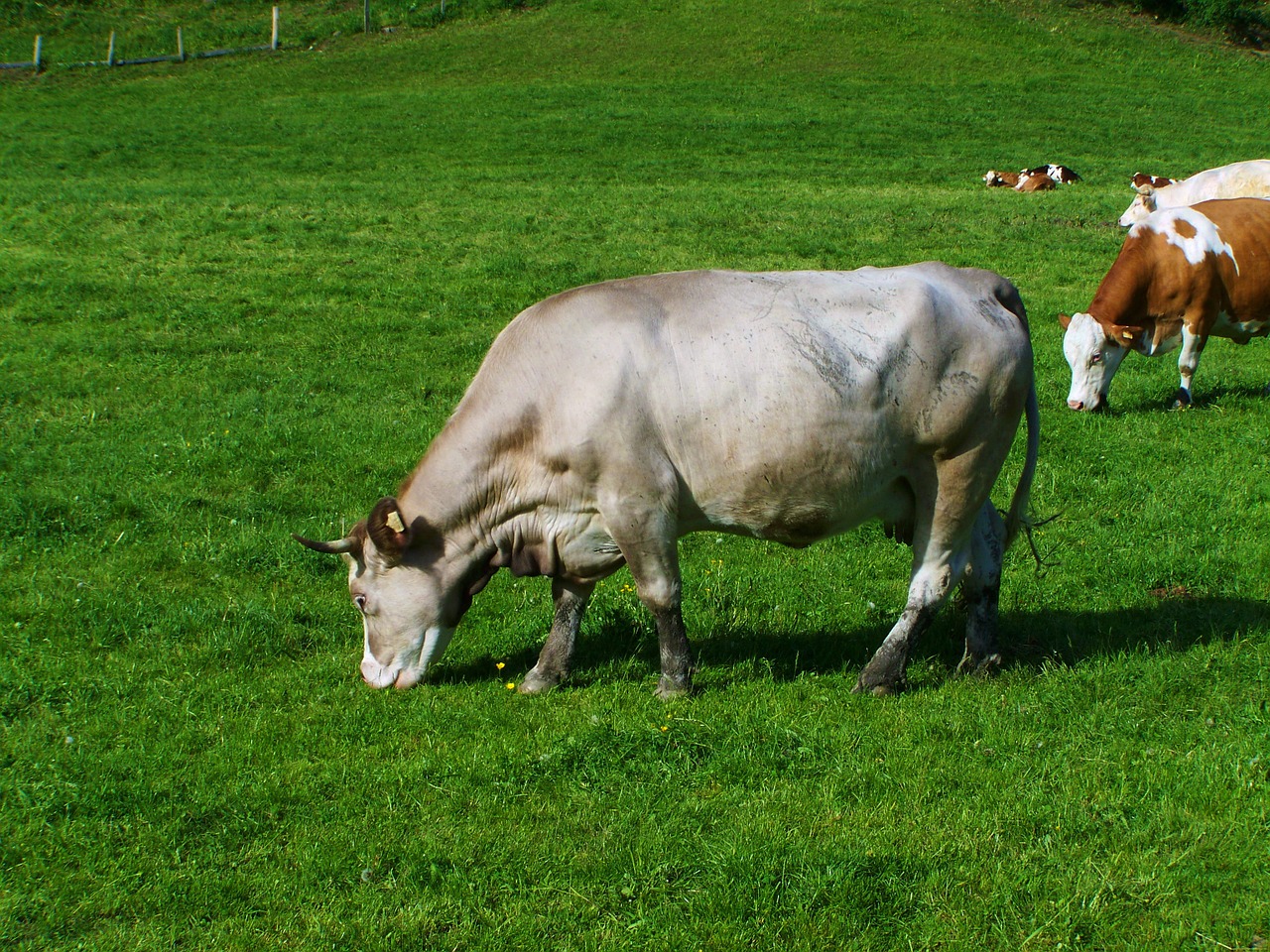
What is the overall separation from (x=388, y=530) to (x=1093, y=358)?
28.8ft

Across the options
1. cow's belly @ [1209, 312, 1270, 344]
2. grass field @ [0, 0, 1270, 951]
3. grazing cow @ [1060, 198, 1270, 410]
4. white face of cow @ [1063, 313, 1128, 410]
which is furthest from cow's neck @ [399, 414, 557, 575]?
cow's belly @ [1209, 312, 1270, 344]

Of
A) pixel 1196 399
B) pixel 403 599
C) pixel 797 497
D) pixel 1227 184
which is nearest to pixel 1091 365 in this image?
pixel 1196 399

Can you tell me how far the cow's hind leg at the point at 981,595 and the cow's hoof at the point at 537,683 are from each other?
2387 millimetres

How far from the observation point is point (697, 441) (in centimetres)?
647

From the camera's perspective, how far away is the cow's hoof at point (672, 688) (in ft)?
22.0

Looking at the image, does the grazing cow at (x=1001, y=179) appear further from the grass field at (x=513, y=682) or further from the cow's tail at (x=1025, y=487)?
the cow's tail at (x=1025, y=487)

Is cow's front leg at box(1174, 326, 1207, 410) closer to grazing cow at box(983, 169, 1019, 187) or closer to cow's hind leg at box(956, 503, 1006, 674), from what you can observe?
cow's hind leg at box(956, 503, 1006, 674)

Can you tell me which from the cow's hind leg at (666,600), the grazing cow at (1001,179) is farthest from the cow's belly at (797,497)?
the grazing cow at (1001,179)

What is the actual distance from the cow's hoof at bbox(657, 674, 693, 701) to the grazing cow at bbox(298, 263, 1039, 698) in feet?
0.04

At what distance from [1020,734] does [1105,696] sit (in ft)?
2.55

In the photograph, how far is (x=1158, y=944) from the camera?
4.56 meters

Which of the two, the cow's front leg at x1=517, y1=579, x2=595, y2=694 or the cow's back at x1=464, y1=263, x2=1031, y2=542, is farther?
the cow's front leg at x1=517, y1=579, x2=595, y2=694

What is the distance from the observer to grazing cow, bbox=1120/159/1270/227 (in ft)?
63.7

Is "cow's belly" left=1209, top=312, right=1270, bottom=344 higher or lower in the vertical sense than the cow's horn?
higher
